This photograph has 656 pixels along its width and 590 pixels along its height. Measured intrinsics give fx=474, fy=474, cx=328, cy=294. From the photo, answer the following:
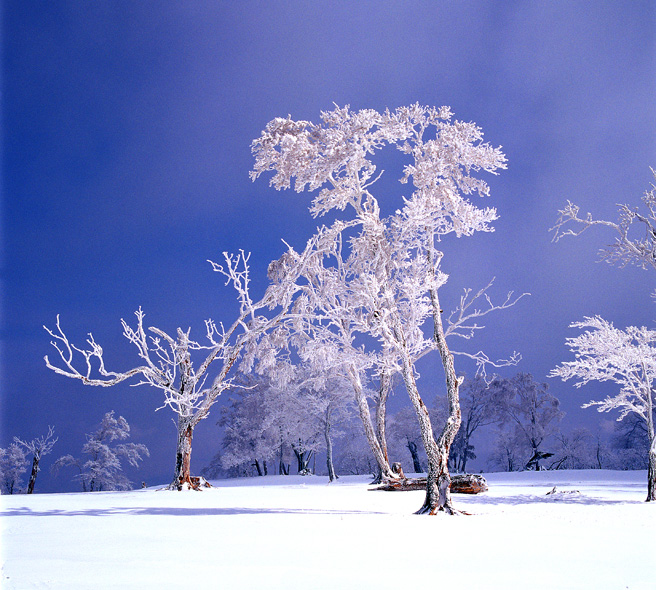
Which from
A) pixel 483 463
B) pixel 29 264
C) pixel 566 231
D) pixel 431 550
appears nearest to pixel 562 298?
pixel 483 463

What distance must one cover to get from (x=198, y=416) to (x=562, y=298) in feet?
238

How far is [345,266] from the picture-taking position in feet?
45.8

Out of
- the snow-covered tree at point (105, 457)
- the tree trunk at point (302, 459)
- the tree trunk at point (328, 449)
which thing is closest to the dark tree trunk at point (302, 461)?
the tree trunk at point (302, 459)

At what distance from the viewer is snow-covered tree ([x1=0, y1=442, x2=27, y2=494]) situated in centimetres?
3481

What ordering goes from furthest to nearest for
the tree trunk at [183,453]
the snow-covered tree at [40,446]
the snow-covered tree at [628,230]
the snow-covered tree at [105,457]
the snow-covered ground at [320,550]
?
the snow-covered tree at [105,457], the snow-covered tree at [40,446], the tree trunk at [183,453], the snow-covered tree at [628,230], the snow-covered ground at [320,550]

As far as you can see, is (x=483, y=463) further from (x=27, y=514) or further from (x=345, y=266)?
(x=27, y=514)

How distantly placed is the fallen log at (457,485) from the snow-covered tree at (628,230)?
8.35 m

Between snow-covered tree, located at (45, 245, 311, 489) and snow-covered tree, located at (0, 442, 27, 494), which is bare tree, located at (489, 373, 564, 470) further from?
snow-covered tree, located at (0, 442, 27, 494)

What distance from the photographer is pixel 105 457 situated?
1292 inches

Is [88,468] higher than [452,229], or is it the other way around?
[452,229]

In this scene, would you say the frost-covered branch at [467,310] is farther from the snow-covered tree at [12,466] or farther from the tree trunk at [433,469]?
the snow-covered tree at [12,466]

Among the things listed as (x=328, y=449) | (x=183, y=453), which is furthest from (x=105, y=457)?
(x=183, y=453)

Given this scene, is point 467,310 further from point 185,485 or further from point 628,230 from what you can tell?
point 185,485

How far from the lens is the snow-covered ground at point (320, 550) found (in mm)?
4270
